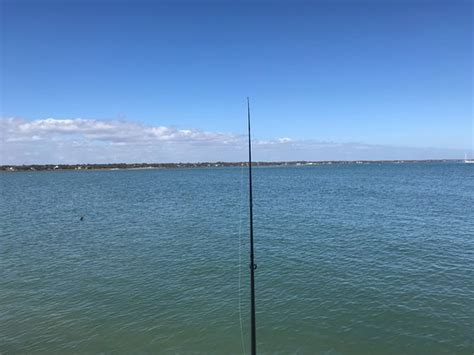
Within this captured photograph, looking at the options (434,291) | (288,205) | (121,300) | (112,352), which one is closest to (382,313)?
(434,291)

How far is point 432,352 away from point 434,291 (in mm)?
6738

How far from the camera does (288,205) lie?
55.9 metres

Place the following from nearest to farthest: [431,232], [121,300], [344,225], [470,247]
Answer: [121,300] < [470,247] < [431,232] < [344,225]

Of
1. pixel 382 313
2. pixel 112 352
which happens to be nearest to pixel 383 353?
pixel 382 313

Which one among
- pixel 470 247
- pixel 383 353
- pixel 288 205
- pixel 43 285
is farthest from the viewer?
pixel 288 205

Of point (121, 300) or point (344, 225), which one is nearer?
point (121, 300)

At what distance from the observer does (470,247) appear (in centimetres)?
2830

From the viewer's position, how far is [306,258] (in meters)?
26.3

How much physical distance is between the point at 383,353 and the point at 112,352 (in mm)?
11943

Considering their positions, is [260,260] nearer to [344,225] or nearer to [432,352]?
[432,352]

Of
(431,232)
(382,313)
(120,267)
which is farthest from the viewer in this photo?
(431,232)

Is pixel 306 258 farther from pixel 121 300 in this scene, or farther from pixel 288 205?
pixel 288 205

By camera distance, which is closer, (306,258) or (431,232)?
(306,258)

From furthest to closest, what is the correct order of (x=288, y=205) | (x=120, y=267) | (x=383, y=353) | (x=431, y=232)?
1. (x=288, y=205)
2. (x=431, y=232)
3. (x=120, y=267)
4. (x=383, y=353)
